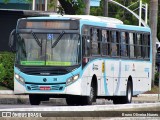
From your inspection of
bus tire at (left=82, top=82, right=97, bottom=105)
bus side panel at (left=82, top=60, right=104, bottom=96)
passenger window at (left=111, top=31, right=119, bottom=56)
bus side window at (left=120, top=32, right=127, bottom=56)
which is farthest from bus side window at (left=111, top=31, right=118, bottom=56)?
bus tire at (left=82, top=82, right=97, bottom=105)

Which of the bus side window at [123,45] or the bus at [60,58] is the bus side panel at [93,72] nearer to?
the bus at [60,58]

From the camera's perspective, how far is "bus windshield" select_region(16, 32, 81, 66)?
27281 mm

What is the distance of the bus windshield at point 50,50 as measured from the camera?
27.3 meters

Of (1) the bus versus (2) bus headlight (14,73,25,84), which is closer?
(1) the bus

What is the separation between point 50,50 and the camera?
89.7 feet

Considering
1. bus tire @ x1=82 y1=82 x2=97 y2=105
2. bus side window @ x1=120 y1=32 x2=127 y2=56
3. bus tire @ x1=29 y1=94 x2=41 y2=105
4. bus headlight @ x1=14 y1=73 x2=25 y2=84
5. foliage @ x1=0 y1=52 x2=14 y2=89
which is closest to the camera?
bus headlight @ x1=14 y1=73 x2=25 y2=84

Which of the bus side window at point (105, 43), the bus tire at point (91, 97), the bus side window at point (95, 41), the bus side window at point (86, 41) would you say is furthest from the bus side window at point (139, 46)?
the bus side window at point (86, 41)

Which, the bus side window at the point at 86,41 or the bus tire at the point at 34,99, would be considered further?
the bus tire at the point at 34,99

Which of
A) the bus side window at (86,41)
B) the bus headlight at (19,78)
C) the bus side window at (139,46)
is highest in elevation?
the bus side window at (86,41)

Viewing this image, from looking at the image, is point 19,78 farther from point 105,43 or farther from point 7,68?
point 7,68

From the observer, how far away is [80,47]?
1082 inches

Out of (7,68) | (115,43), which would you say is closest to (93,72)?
(115,43)

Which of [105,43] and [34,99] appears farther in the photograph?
[105,43]

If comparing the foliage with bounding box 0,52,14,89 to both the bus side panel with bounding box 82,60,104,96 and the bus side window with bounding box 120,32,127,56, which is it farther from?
the bus side panel with bounding box 82,60,104,96
